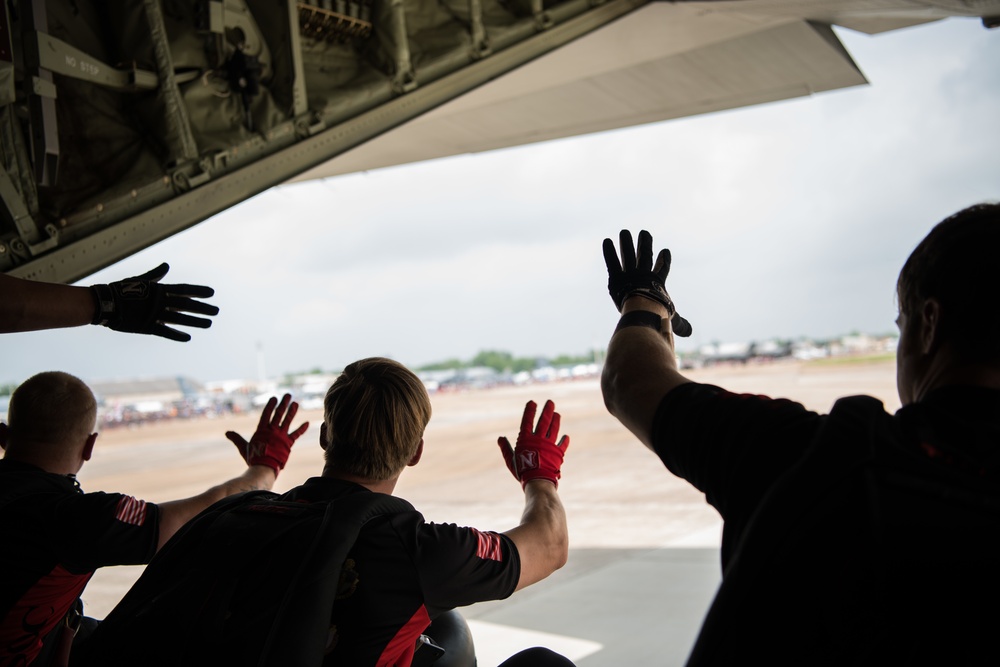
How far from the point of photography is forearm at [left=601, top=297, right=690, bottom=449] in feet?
3.14

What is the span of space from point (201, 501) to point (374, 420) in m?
0.70

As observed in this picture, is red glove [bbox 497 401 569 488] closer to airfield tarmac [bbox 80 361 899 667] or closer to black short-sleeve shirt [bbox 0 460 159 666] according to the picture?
airfield tarmac [bbox 80 361 899 667]

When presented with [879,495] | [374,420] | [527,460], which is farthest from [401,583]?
[879,495]

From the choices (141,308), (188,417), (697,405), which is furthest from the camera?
(188,417)

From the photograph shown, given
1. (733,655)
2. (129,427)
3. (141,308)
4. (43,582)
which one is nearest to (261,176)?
(141,308)

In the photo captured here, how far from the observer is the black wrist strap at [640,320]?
3.70 ft

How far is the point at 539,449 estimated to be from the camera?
157 centimetres

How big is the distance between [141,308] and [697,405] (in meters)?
1.40

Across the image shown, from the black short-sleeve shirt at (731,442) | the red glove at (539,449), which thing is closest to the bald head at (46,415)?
the red glove at (539,449)

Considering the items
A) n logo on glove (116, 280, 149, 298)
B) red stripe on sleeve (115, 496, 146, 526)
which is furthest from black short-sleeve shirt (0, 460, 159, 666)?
n logo on glove (116, 280, 149, 298)

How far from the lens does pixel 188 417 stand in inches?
773

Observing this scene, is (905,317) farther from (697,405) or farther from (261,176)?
(261,176)

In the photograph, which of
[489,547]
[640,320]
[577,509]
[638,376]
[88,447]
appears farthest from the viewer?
[577,509]

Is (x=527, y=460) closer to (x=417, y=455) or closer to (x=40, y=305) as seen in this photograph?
(x=417, y=455)
